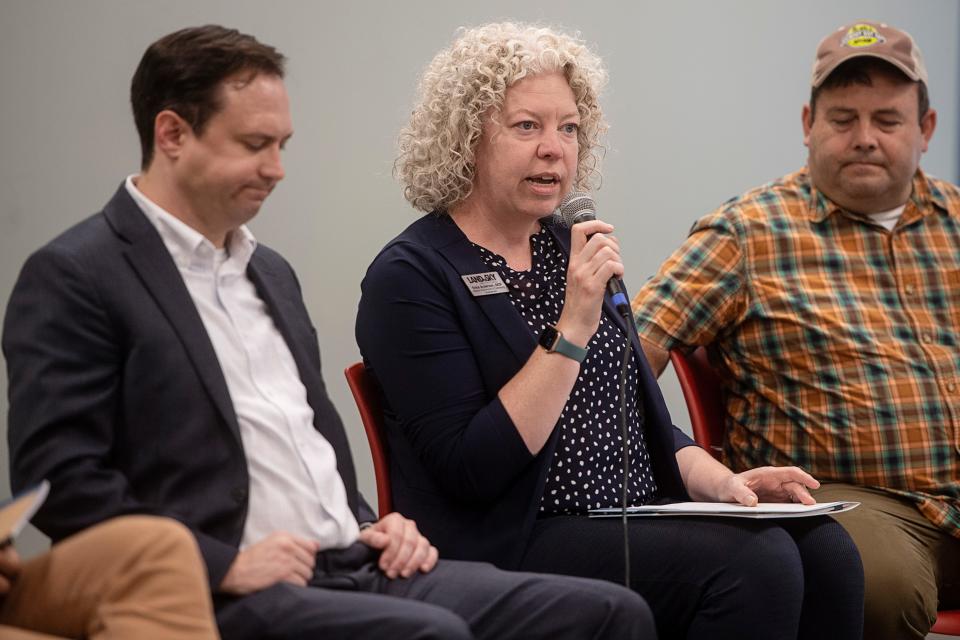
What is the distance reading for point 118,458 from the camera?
5.26 feet

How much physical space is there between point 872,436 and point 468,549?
3.39ft

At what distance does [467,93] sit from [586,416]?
2.09 feet

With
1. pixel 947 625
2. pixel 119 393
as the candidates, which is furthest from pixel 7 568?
pixel 947 625

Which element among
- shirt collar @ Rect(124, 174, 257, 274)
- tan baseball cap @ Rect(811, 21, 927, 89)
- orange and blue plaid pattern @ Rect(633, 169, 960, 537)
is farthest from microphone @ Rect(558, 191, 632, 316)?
tan baseball cap @ Rect(811, 21, 927, 89)

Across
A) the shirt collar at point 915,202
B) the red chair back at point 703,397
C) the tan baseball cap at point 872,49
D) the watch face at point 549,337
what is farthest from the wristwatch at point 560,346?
the tan baseball cap at point 872,49

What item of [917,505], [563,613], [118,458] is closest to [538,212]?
[563,613]

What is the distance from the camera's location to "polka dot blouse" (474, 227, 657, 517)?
2.08m

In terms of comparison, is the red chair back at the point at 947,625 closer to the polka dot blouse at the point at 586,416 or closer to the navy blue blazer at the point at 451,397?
the polka dot blouse at the point at 586,416

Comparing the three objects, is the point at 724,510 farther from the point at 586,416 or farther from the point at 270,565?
the point at 270,565

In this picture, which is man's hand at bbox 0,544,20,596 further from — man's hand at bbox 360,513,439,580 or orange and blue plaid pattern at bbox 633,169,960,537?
orange and blue plaid pattern at bbox 633,169,960,537

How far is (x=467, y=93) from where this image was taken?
7.29ft

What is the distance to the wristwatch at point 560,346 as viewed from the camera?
6.48 ft

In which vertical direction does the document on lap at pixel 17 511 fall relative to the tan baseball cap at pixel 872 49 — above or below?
below

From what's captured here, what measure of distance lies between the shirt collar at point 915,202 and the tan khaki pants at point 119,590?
189cm
